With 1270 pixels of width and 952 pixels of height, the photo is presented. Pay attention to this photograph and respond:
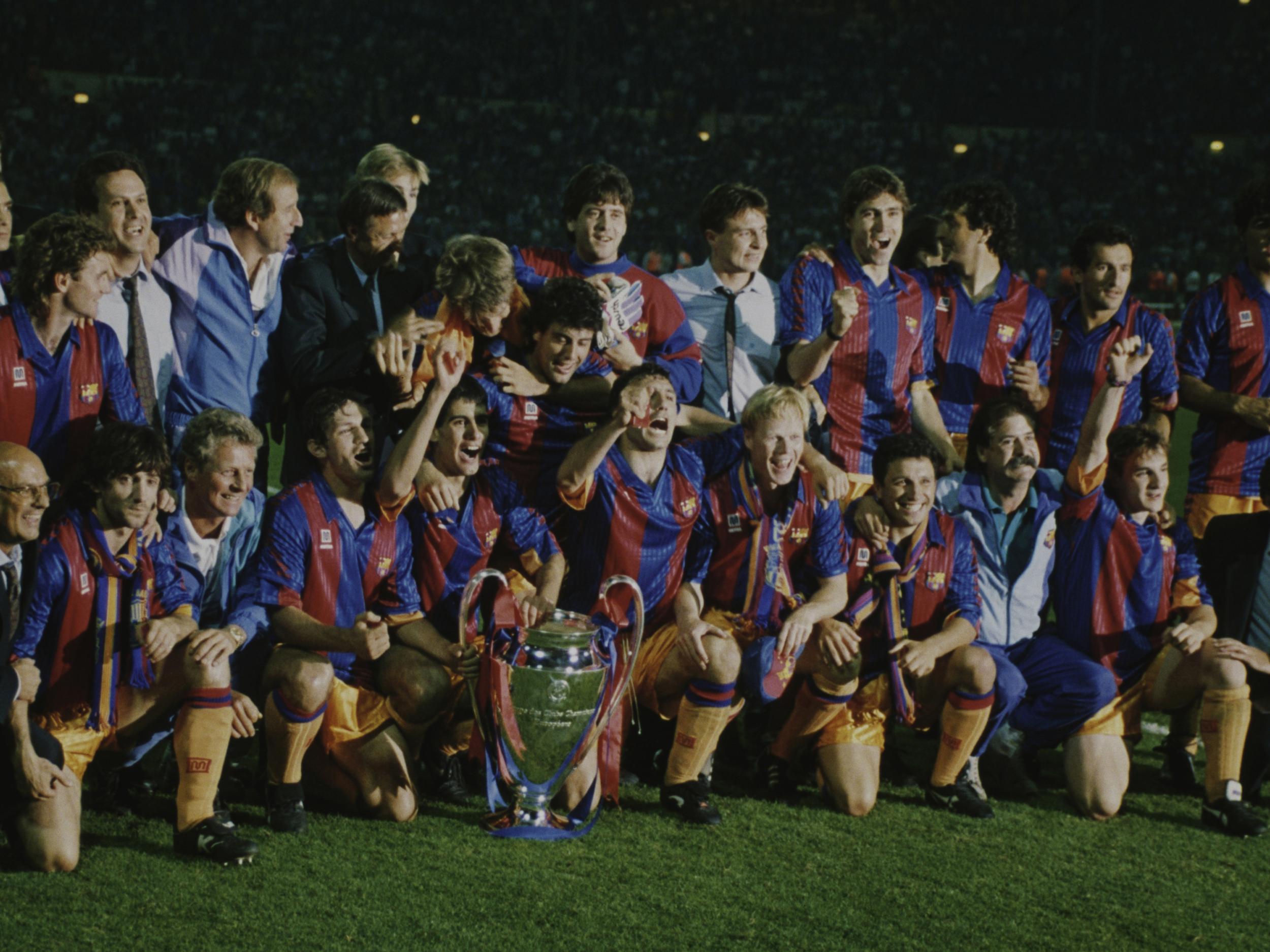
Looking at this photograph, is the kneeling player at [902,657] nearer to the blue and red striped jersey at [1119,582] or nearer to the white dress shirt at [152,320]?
the blue and red striped jersey at [1119,582]

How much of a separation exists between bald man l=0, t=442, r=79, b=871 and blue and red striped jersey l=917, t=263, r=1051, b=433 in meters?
3.34

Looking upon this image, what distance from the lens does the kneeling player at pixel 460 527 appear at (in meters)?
4.15

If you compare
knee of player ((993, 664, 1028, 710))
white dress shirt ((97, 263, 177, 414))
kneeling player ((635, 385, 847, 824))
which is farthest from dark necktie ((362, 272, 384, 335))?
knee of player ((993, 664, 1028, 710))

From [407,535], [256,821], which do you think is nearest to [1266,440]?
[407,535]

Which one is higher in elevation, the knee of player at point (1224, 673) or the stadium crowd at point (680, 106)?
the stadium crowd at point (680, 106)

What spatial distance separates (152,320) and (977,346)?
3.05m

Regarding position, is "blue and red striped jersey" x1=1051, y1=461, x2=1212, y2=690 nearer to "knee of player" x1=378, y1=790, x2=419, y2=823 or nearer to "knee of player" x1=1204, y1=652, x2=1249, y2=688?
"knee of player" x1=1204, y1=652, x2=1249, y2=688

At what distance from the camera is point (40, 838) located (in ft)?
11.3

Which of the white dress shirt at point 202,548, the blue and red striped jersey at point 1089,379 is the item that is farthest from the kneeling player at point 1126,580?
the white dress shirt at point 202,548

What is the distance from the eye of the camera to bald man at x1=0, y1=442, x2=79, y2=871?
3.41 metres

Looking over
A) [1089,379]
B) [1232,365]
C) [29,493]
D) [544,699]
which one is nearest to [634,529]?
[544,699]

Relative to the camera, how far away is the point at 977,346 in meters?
5.41

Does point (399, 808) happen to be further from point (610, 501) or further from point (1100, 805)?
point (1100, 805)

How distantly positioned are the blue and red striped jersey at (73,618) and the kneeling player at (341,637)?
426 mm
